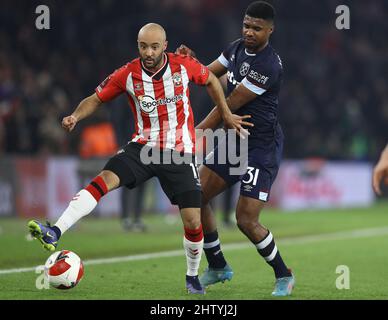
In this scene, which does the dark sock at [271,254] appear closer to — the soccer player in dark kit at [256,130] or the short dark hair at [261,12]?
the soccer player in dark kit at [256,130]

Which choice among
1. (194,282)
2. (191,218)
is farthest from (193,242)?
(194,282)

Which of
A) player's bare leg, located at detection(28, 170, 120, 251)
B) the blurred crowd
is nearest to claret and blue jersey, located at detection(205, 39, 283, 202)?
player's bare leg, located at detection(28, 170, 120, 251)

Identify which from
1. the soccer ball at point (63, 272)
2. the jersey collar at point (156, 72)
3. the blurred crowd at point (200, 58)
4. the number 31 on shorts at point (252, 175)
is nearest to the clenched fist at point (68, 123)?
the jersey collar at point (156, 72)

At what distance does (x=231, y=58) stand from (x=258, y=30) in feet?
1.57

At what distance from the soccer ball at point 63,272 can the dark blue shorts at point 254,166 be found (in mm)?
1454

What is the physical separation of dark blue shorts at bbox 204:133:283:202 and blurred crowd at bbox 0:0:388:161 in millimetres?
6536

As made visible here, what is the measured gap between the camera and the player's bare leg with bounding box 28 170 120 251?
662cm

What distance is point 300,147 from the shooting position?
22.2m

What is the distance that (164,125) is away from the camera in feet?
23.9

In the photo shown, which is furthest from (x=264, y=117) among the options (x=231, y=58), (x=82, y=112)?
(x=82, y=112)

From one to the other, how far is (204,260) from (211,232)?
7.14ft

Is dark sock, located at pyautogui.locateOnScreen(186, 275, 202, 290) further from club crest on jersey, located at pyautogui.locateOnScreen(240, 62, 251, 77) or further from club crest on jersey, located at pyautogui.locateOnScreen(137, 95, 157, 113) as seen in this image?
club crest on jersey, located at pyautogui.locateOnScreen(240, 62, 251, 77)
